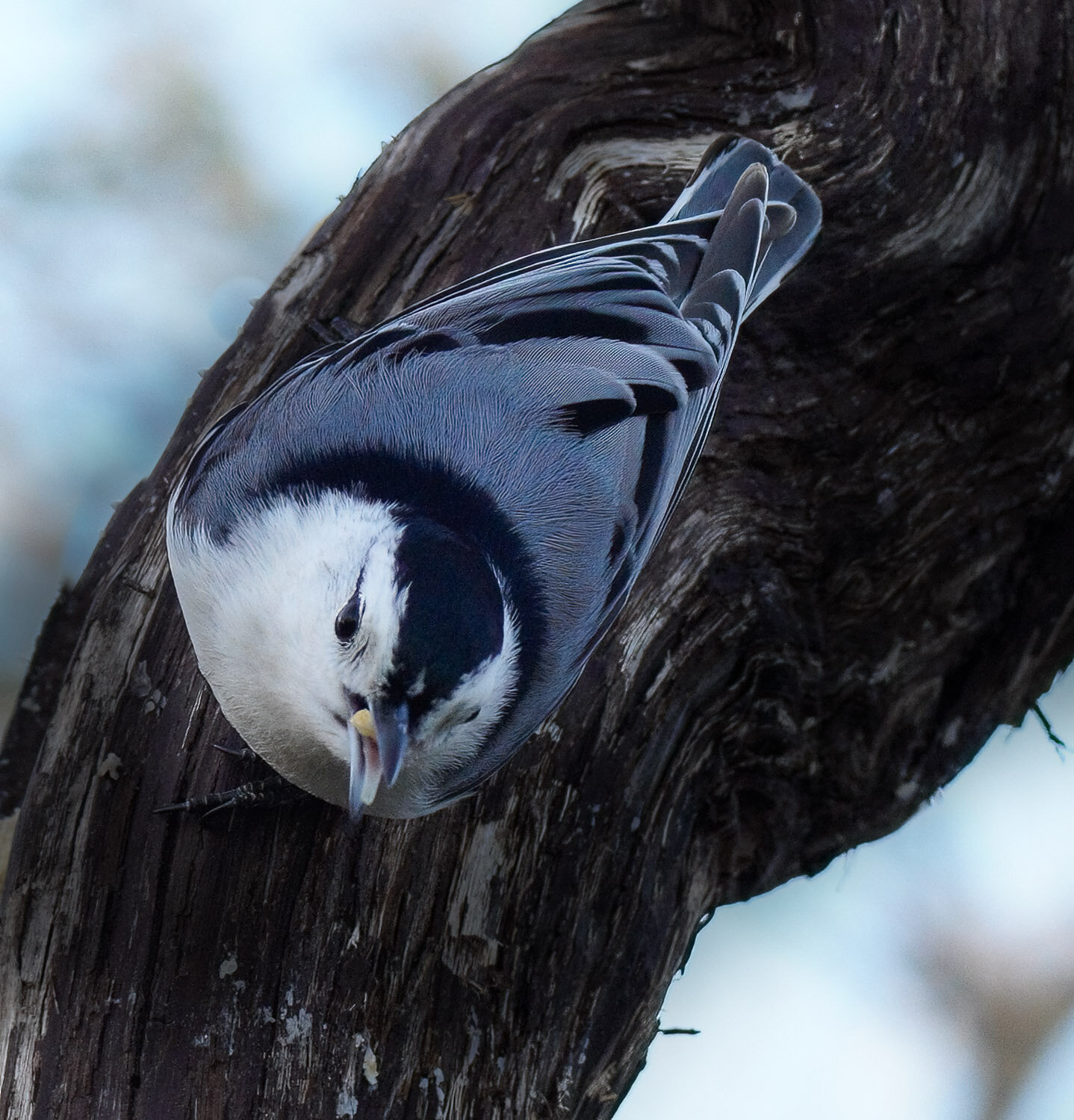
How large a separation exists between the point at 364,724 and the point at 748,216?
120 centimetres

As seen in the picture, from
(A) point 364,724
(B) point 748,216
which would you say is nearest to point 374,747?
(A) point 364,724

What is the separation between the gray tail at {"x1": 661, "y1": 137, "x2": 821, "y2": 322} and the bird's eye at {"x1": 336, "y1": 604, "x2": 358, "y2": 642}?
Result: 99 cm

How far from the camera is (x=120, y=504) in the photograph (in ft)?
6.40

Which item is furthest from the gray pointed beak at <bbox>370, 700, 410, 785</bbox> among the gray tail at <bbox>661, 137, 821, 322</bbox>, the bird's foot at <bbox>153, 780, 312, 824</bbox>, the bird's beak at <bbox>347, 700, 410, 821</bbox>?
the gray tail at <bbox>661, 137, 821, 322</bbox>

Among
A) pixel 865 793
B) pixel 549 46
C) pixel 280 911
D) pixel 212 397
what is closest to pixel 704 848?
pixel 865 793

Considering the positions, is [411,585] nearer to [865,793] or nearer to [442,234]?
[442,234]

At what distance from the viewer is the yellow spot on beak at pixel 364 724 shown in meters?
1.25

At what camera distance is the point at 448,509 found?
1.45 meters

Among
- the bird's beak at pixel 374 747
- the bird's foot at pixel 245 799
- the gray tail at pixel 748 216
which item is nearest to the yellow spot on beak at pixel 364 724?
the bird's beak at pixel 374 747

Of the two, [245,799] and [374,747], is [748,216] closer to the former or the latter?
[374,747]

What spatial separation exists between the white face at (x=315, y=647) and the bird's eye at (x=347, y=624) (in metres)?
0.01

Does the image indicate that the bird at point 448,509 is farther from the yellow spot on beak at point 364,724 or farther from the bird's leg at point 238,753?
the bird's leg at point 238,753

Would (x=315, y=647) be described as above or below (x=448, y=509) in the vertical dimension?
below

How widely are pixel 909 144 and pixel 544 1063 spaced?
1.84 m
